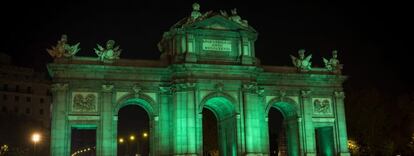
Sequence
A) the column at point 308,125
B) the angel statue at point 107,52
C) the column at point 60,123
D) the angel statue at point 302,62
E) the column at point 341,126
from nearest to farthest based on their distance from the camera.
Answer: the column at point 60,123 → the angel statue at point 107,52 → the column at point 308,125 → the column at point 341,126 → the angel statue at point 302,62

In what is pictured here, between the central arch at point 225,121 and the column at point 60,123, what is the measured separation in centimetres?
1064

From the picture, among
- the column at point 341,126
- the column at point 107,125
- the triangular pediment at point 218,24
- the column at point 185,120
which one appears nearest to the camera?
the column at point 185,120

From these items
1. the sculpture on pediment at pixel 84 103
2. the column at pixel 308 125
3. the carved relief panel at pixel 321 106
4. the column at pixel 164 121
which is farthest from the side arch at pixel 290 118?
the sculpture on pediment at pixel 84 103

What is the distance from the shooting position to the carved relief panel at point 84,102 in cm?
3788

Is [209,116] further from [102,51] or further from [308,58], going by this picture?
[102,51]

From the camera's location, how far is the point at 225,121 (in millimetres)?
43375

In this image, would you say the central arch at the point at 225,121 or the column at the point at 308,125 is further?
the column at the point at 308,125

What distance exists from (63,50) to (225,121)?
15.1m

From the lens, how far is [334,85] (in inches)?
1769

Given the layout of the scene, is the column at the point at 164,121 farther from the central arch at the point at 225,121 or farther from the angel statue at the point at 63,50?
the angel statue at the point at 63,50

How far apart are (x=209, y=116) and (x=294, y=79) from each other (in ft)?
75.7

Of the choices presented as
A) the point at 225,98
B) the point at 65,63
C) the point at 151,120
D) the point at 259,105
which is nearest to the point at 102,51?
the point at 65,63

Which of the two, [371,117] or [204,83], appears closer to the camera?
[204,83]

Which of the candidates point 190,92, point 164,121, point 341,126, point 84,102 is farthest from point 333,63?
point 84,102
